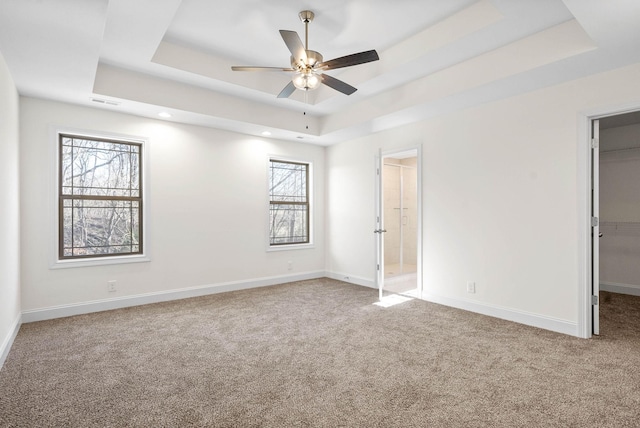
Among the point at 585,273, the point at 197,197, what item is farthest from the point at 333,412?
the point at 197,197

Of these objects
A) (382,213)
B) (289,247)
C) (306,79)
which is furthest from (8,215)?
(382,213)

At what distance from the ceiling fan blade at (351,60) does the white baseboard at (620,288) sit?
5101mm

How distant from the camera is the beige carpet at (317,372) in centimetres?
204

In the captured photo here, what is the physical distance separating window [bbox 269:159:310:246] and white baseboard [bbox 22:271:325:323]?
64 cm

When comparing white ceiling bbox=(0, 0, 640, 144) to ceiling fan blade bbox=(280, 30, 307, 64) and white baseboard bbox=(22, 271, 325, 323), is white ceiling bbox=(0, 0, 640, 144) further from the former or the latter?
white baseboard bbox=(22, 271, 325, 323)

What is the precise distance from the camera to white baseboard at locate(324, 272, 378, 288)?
555 cm

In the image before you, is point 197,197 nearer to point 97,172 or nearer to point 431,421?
point 97,172

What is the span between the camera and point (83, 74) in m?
3.23

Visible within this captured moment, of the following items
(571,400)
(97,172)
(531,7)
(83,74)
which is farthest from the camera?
(97,172)

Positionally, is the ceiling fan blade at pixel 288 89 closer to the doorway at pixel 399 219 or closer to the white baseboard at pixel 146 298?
the white baseboard at pixel 146 298

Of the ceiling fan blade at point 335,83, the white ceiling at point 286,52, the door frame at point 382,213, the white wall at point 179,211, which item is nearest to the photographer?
the white ceiling at point 286,52

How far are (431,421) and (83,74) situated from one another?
3965mm

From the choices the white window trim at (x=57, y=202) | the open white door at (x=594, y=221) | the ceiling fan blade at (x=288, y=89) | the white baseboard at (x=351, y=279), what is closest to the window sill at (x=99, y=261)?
the white window trim at (x=57, y=202)

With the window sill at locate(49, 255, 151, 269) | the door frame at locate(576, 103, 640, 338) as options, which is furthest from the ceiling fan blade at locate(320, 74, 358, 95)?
the window sill at locate(49, 255, 151, 269)
